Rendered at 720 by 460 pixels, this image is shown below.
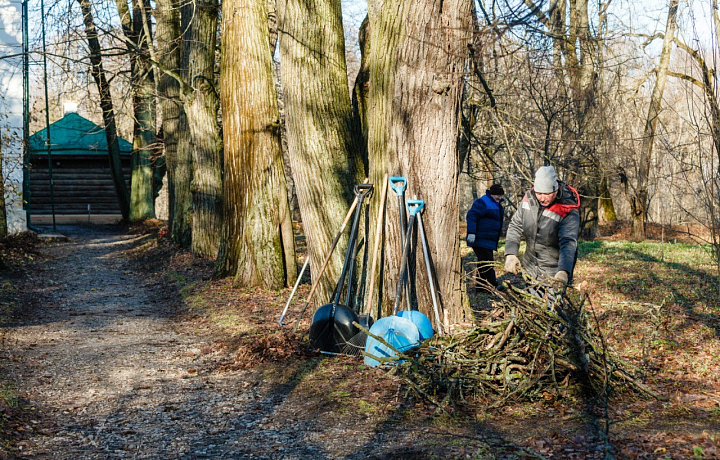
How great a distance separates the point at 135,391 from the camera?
6.14 m

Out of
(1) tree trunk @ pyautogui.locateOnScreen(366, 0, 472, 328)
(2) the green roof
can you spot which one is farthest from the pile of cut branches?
(2) the green roof

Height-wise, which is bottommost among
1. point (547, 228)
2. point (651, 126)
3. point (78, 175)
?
point (547, 228)

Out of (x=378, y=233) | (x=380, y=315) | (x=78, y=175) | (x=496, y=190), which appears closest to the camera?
(x=378, y=233)

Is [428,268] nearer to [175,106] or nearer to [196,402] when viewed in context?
[196,402]

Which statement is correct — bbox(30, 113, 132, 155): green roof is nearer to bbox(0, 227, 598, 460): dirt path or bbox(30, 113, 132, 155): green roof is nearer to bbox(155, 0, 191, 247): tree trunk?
bbox(155, 0, 191, 247): tree trunk

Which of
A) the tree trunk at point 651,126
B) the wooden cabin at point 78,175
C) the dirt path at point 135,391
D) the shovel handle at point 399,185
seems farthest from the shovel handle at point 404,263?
the wooden cabin at point 78,175

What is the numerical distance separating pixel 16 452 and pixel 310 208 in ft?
14.7

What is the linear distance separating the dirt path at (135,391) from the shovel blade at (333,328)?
763 mm

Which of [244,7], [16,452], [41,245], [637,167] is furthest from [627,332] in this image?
[41,245]

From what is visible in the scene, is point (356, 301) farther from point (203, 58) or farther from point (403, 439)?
point (203, 58)

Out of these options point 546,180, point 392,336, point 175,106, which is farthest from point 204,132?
point 546,180

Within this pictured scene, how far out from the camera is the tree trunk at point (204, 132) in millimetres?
13461

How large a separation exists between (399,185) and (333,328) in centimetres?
160

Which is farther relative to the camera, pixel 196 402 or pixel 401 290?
pixel 401 290
